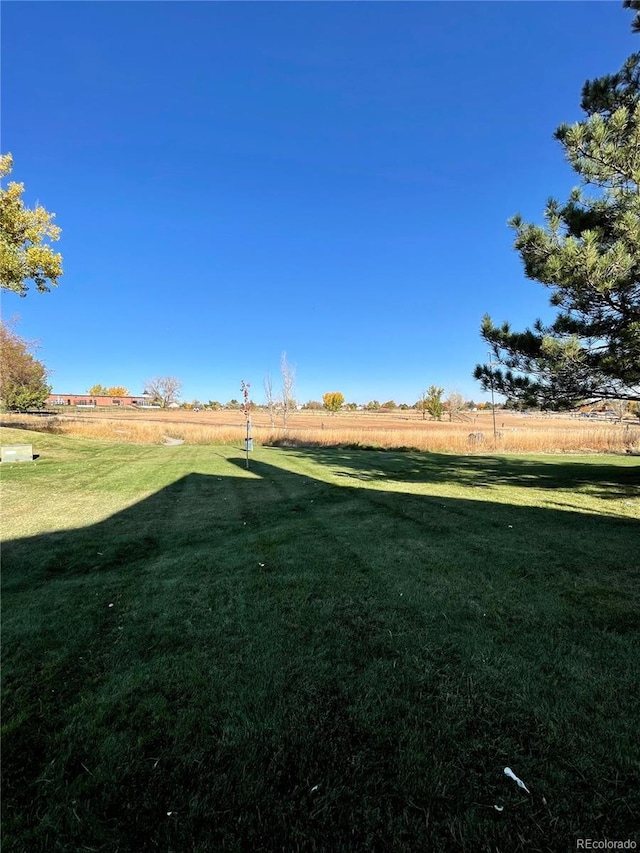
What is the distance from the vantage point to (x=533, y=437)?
76.7 ft

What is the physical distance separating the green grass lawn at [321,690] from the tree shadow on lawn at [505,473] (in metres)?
4.26

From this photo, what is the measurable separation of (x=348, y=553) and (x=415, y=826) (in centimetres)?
325

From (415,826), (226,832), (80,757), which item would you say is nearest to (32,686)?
(80,757)

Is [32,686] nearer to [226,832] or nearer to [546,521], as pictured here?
[226,832]

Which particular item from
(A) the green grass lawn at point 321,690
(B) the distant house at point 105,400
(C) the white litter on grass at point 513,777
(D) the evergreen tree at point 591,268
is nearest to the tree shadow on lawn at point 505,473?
(D) the evergreen tree at point 591,268

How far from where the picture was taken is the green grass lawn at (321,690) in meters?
1.53

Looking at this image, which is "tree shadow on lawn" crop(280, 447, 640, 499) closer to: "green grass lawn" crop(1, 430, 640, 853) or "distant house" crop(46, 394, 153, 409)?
"green grass lawn" crop(1, 430, 640, 853)

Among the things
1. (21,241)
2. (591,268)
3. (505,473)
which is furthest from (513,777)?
(21,241)

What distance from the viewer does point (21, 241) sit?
13.1m

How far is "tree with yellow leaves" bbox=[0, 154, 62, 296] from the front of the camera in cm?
1239

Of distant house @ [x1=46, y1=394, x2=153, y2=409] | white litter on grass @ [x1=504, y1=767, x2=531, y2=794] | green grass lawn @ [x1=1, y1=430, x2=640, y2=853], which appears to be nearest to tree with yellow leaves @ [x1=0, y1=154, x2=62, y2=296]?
green grass lawn @ [x1=1, y1=430, x2=640, y2=853]

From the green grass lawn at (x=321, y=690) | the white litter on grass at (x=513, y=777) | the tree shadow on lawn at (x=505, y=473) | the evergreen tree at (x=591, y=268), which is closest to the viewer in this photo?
the green grass lawn at (x=321, y=690)

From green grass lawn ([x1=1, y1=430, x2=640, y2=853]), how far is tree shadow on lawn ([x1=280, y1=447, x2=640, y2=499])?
4.26 m

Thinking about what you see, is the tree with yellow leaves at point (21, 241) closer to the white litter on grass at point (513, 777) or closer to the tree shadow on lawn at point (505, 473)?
the tree shadow on lawn at point (505, 473)
